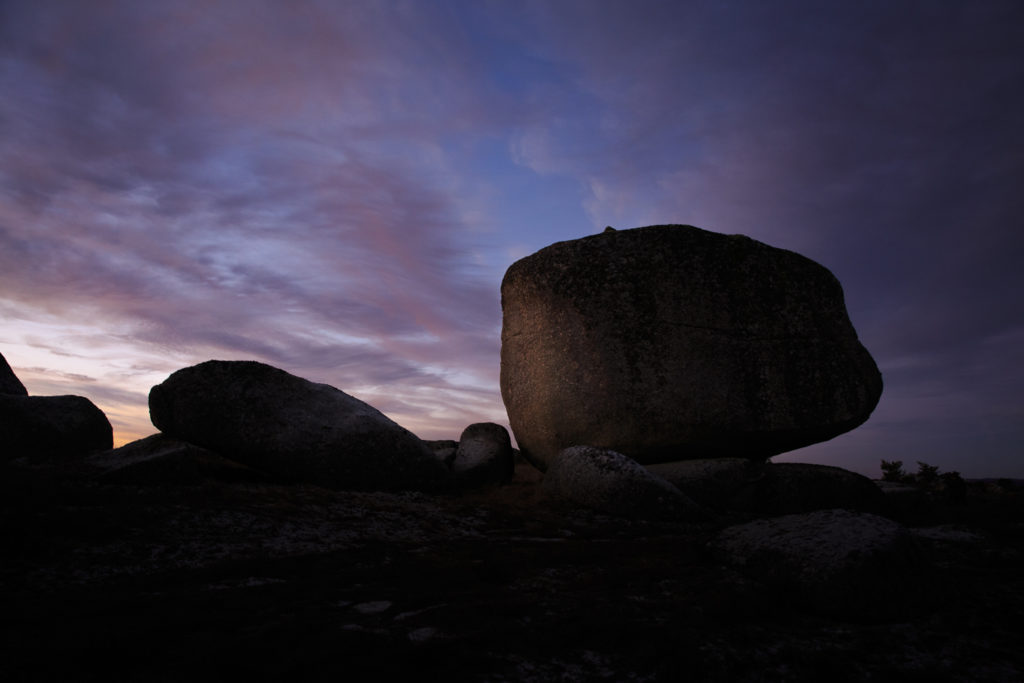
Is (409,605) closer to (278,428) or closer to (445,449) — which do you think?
(278,428)

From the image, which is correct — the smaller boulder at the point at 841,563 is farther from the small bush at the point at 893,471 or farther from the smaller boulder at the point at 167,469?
the small bush at the point at 893,471

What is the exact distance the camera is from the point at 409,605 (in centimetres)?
284

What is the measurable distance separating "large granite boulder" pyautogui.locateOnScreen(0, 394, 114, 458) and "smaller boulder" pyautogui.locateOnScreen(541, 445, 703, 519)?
777cm

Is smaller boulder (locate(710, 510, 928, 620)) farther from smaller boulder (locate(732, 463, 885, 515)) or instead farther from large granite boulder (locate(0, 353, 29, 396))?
large granite boulder (locate(0, 353, 29, 396))

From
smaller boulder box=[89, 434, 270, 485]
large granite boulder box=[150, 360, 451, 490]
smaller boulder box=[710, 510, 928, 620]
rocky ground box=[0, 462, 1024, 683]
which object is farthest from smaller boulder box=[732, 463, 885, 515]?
smaller boulder box=[89, 434, 270, 485]

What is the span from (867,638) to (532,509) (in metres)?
3.95

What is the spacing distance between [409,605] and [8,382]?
37.8 feet

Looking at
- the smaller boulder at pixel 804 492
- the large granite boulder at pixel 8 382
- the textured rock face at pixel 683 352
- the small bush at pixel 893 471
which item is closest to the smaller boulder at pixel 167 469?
the textured rock face at pixel 683 352

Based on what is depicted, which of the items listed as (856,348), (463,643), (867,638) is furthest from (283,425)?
(856,348)

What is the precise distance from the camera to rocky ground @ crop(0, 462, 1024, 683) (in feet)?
7.20

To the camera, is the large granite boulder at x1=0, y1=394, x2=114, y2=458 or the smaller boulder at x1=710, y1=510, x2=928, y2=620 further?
the large granite boulder at x1=0, y1=394, x2=114, y2=458

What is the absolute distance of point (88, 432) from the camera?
988 centimetres

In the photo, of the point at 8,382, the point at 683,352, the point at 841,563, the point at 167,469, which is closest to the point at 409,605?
the point at 841,563

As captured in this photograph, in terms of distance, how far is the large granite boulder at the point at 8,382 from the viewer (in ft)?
34.6
